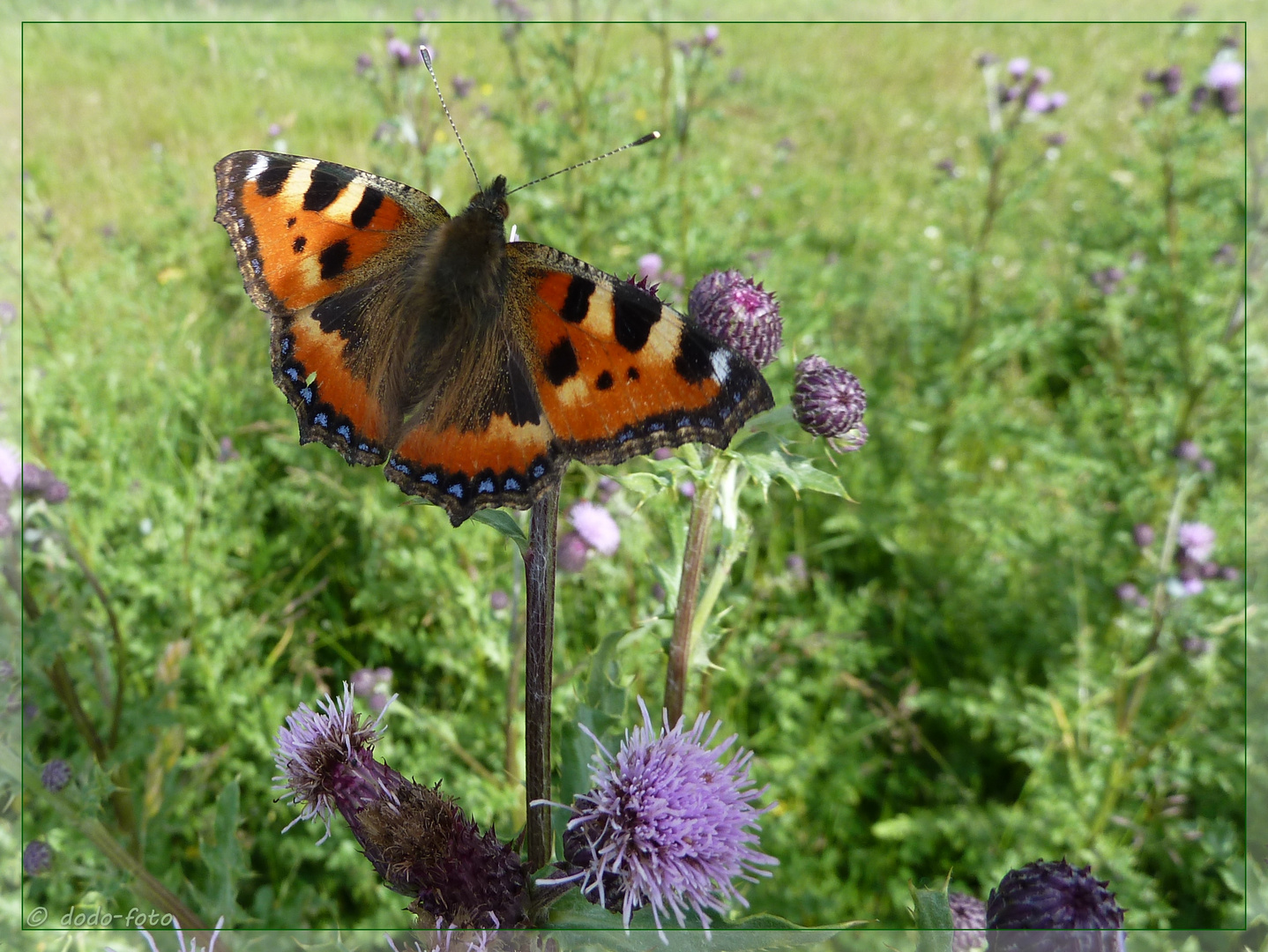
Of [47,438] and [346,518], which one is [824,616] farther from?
[47,438]

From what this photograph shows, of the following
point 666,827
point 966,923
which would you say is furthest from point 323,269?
point 966,923

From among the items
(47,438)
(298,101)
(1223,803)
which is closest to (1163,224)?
(1223,803)

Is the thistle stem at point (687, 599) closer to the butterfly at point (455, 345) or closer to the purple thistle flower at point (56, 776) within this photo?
the butterfly at point (455, 345)

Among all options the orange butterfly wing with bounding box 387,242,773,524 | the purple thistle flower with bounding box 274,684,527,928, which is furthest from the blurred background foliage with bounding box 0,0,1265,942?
the purple thistle flower with bounding box 274,684,527,928

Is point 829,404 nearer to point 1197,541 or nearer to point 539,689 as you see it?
point 539,689

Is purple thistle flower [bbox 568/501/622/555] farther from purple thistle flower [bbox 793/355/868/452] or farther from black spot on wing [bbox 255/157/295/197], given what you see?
black spot on wing [bbox 255/157/295/197]

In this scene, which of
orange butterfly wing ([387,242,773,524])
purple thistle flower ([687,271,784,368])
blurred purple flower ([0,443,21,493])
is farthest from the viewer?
blurred purple flower ([0,443,21,493])
